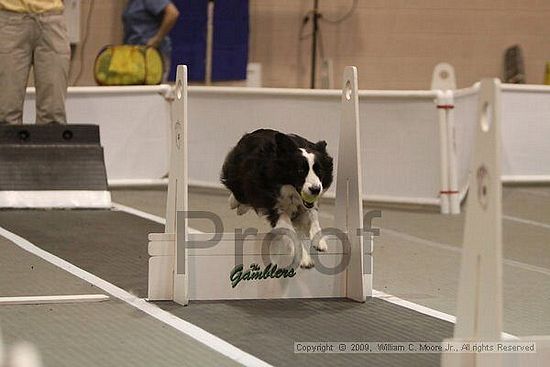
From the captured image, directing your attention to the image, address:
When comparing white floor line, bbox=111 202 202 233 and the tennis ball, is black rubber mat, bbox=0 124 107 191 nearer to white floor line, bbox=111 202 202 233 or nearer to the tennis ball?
white floor line, bbox=111 202 202 233

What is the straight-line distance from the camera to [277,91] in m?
9.10

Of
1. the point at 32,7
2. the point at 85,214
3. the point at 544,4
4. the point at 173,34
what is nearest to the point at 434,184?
the point at 85,214

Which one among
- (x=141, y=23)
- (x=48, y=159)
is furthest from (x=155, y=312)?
(x=141, y=23)

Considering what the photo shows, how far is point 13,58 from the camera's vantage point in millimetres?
8141

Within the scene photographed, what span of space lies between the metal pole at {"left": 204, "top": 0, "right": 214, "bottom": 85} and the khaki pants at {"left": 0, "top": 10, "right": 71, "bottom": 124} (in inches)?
Result: 181

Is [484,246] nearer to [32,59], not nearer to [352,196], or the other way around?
[352,196]

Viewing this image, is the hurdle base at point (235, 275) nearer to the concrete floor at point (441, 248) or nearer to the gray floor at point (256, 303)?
the gray floor at point (256, 303)

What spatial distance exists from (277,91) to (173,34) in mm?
4053

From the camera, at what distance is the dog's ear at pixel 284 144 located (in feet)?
18.0

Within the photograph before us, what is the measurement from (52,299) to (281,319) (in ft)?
3.38

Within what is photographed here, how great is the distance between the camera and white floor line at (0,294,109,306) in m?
5.16

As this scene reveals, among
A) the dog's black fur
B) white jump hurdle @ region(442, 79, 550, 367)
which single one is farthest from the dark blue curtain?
white jump hurdle @ region(442, 79, 550, 367)

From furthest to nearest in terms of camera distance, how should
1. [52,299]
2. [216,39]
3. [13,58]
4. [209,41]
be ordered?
[216,39], [209,41], [13,58], [52,299]

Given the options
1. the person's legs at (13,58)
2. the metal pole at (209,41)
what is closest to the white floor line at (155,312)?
the person's legs at (13,58)
